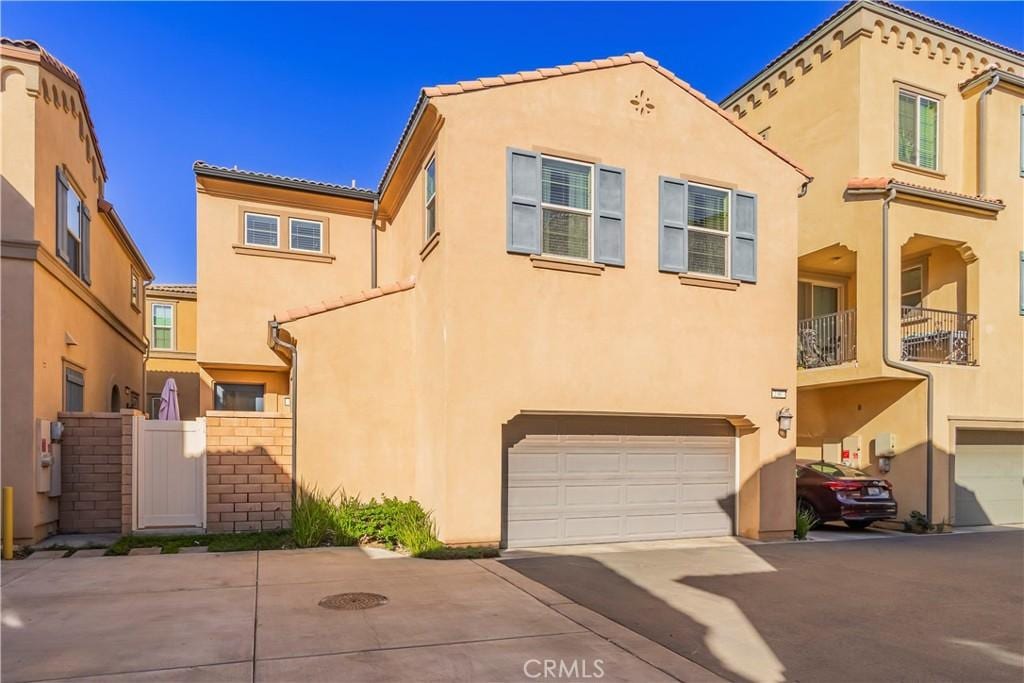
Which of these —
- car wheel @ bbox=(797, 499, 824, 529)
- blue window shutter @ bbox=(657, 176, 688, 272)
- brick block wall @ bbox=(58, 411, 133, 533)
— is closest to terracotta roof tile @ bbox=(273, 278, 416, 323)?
brick block wall @ bbox=(58, 411, 133, 533)

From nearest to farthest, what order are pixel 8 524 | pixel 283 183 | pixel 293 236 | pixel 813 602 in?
pixel 813 602 → pixel 8 524 → pixel 283 183 → pixel 293 236

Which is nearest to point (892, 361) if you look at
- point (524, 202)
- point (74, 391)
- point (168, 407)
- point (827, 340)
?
point (827, 340)

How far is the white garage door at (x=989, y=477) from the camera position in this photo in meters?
14.0

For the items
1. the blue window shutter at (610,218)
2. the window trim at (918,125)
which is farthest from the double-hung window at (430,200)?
the window trim at (918,125)

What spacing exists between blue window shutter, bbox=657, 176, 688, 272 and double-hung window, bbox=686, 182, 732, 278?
0.17m

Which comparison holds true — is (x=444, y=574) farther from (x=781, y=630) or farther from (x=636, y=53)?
(x=636, y=53)

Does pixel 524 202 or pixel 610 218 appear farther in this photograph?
pixel 610 218

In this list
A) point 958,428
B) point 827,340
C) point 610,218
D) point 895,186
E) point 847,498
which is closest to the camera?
point 610,218

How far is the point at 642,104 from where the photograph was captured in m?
10.6

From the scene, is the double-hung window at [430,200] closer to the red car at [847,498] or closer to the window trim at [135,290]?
the red car at [847,498]

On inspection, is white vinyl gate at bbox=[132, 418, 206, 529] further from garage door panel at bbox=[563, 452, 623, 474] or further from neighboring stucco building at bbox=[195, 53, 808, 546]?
garage door panel at bbox=[563, 452, 623, 474]

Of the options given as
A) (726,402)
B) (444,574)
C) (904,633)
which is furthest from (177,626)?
(726,402)

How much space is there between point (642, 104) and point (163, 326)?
1905 cm

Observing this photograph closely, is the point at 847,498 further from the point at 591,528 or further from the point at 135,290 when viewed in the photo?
the point at 135,290
